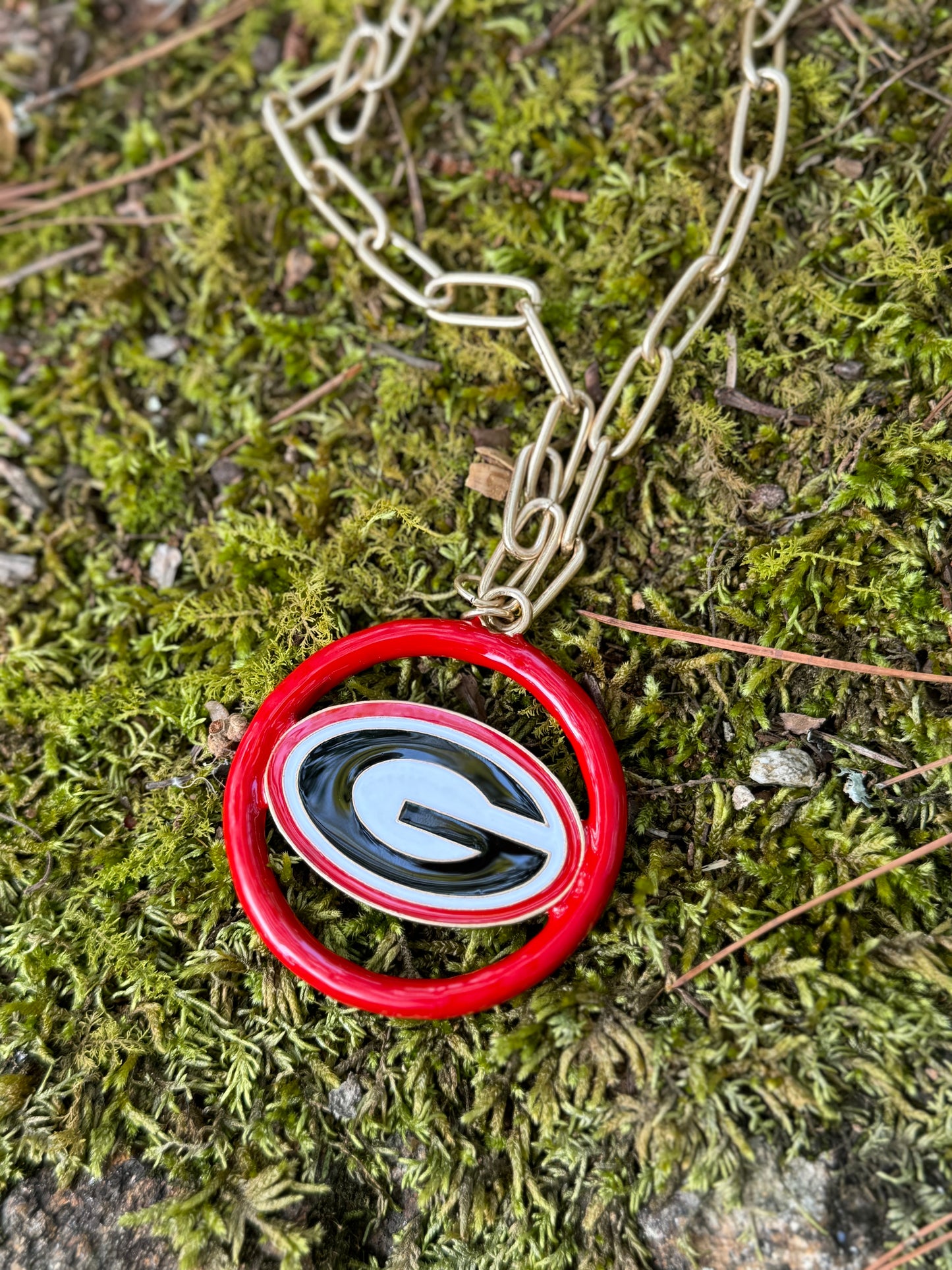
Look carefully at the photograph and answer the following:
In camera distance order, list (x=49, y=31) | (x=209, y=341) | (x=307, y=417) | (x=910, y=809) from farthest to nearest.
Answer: (x=49, y=31) < (x=209, y=341) < (x=307, y=417) < (x=910, y=809)

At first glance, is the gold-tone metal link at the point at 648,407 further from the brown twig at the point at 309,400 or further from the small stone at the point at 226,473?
the small stone at the point at 226,473

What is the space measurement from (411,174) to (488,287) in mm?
690

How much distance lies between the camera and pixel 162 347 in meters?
3.64

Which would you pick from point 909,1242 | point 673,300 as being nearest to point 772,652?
point 673,300

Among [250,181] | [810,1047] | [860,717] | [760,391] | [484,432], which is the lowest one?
[810,1047]

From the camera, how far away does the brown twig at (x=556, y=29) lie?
3648mm

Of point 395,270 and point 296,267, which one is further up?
point 296,267

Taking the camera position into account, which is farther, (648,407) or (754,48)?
(754,48)

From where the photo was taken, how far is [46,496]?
351 centimetres

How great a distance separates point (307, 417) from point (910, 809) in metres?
2.43

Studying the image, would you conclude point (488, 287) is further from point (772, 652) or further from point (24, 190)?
point (24, 190)

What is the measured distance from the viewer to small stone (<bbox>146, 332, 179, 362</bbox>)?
363 cm

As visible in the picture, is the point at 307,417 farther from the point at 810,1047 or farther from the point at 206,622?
the point at 810,1047

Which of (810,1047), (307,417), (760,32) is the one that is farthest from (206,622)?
(760,32)
